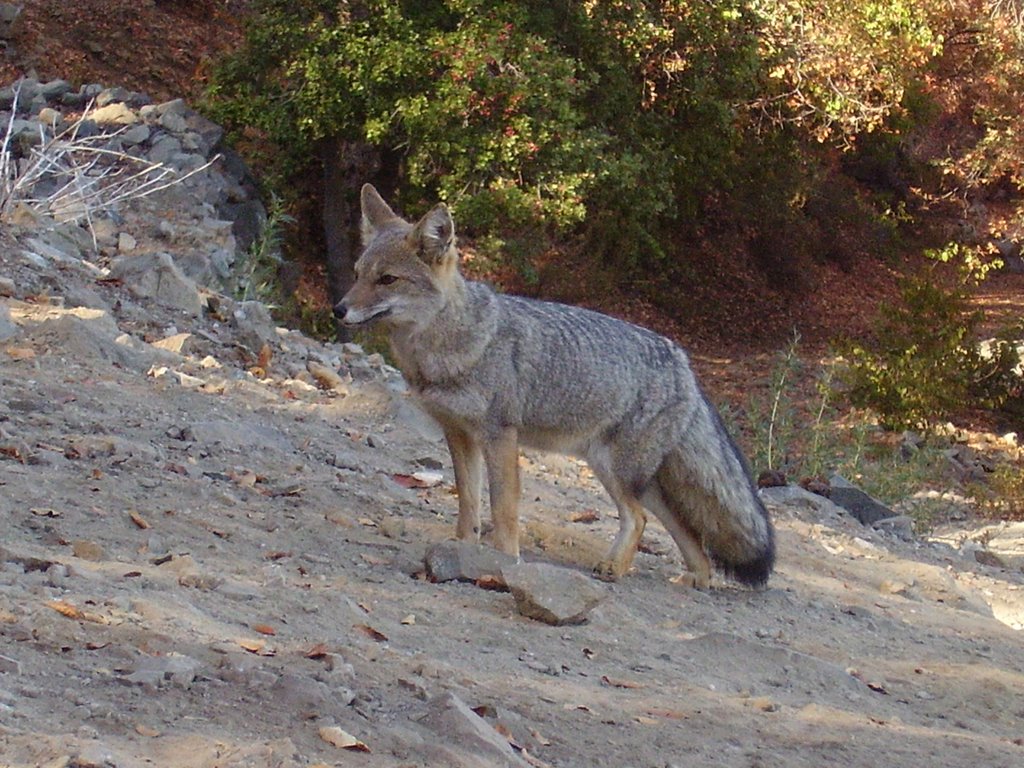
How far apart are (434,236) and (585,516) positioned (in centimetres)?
236

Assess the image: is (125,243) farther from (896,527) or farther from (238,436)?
(896,527)

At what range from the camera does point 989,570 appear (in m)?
10.8

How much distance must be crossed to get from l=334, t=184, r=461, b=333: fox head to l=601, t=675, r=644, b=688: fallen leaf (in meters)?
2.37

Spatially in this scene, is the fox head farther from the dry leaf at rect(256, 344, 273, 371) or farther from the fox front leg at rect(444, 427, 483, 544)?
the dry leaf at rect(256, 344, 273, 371)

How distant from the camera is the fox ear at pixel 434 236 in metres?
7.23

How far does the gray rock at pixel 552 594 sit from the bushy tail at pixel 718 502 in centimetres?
151

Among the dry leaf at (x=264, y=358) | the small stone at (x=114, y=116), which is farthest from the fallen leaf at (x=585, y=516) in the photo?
the small stone at (x=114, y=116)

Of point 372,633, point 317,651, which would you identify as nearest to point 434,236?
point 372,633

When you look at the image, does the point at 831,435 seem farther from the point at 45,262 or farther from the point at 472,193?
the point at 45,262

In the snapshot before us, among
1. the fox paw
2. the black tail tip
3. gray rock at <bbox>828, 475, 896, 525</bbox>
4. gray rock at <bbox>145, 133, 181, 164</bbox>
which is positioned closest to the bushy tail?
the black tail tip

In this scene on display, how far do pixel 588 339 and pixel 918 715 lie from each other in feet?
8.69

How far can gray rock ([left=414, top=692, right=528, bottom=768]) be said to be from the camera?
402cm

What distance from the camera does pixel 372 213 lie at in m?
7.78

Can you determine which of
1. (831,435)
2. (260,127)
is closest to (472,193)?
(260,127)
